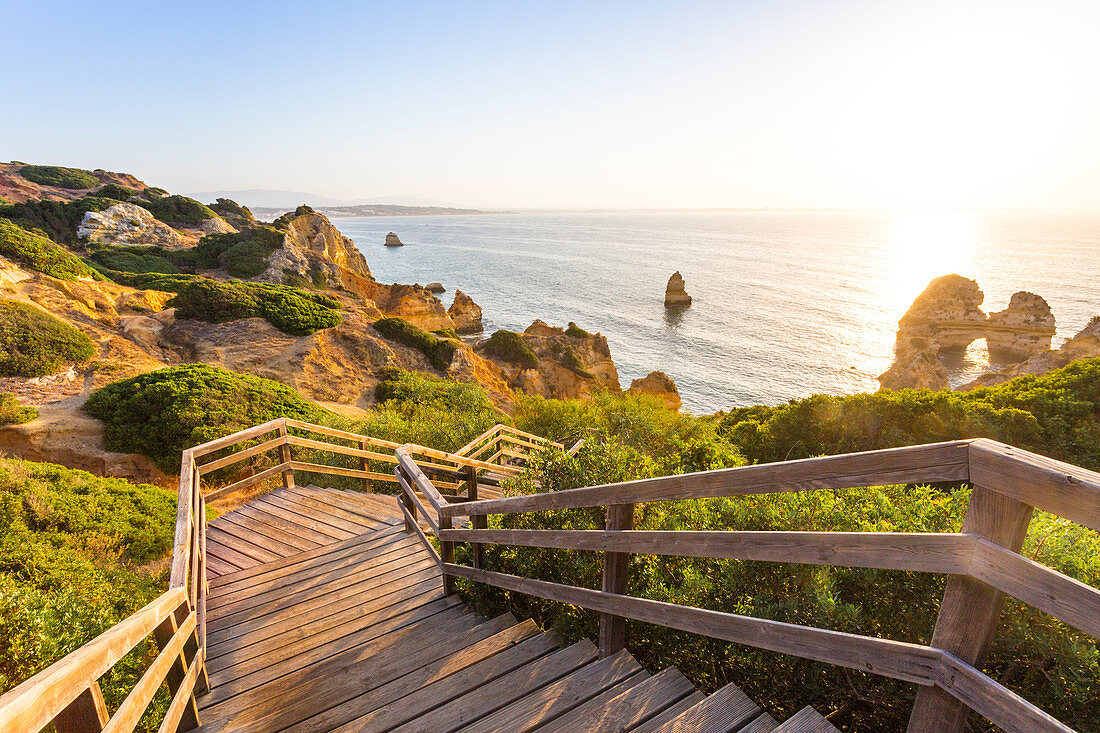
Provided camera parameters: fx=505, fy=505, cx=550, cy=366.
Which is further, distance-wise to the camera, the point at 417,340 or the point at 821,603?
the point at 417,340

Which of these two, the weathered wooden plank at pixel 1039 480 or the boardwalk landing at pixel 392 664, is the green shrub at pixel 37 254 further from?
the weathered wooden plank at pixel 1039 480

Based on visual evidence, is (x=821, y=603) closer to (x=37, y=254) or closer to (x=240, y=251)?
(x=37, y=254)

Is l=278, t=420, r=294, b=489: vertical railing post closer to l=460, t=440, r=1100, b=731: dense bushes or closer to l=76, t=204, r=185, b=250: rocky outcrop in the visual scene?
l=460, t=440, r=1100, b=731: dense bushes

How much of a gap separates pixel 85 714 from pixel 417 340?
22.1 meters

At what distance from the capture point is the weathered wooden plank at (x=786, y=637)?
1.58 meters

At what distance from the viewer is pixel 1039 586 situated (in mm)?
1236

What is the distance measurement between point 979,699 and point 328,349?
2057cm

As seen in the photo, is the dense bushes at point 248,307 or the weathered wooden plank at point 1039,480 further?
the dense bushes at point 248,307

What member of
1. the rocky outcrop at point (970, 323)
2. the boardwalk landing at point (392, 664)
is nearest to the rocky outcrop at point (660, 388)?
the rocky outcrop at point (970, 323)

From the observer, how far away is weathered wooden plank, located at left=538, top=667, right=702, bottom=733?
2.45 m

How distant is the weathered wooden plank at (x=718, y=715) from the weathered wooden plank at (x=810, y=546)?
2.30ft

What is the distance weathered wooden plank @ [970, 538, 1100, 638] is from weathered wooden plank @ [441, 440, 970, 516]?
0.70 feet

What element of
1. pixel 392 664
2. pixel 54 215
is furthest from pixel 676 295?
pixel 392 664

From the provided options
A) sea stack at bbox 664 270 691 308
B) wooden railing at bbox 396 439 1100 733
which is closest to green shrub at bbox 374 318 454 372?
wooden railing at bbox 396 439 1100 733
